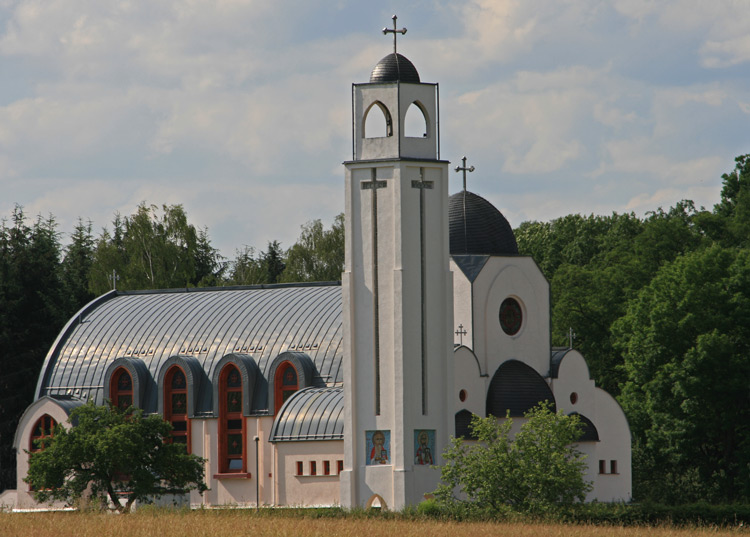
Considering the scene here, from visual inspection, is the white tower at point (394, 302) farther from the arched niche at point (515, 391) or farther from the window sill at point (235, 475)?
the window sill at point (235, 475)

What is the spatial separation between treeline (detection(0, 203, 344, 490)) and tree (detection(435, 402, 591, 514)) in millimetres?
28131

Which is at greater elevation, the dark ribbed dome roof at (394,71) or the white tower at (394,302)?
the dark ribbed dome roof at (394,71)

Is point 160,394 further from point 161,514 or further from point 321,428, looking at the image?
point 161,514

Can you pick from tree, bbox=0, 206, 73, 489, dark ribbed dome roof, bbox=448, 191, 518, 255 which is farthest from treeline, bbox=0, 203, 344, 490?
dark ribbed dome roof, bbox=448, 191, 518, 255

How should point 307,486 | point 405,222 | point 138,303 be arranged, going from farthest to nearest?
1. point 138,303
2. point 307,486
3. point 405,222

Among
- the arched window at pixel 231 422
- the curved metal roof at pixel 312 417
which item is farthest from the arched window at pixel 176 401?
the curved metal roof at pixel 312 417

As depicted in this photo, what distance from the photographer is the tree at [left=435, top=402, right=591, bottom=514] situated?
42344 mm

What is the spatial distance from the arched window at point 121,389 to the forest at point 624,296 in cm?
1107

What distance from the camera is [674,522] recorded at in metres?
44.6

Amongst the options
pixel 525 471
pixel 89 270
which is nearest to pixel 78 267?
pixel 89 270

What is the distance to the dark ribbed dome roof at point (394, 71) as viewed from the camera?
4950 cm

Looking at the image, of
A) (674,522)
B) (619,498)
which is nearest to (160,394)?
(619,498)

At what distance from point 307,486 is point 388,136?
11780mm

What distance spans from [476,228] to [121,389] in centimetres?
1500
